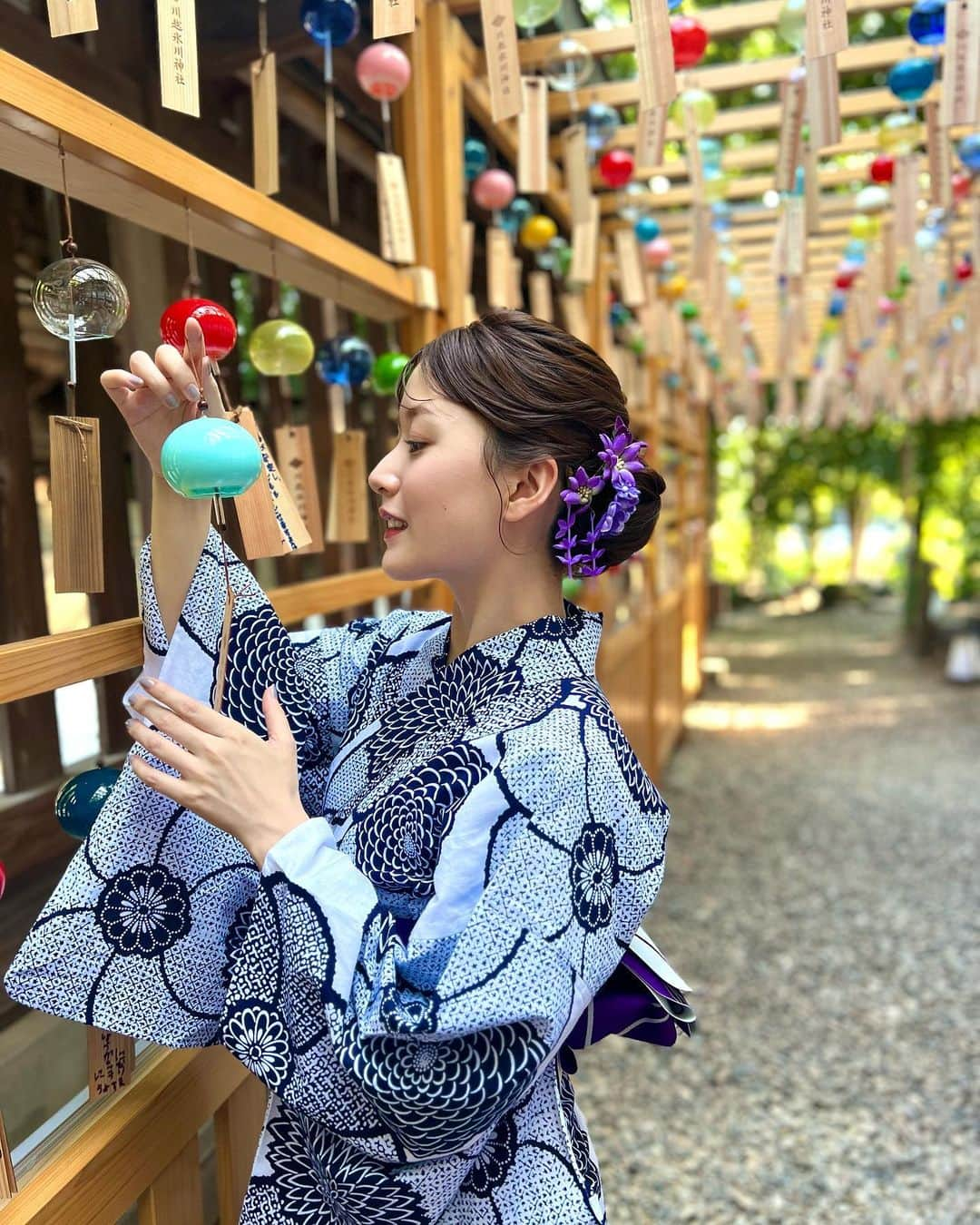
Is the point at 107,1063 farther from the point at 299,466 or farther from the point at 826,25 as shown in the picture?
the point at 826,25

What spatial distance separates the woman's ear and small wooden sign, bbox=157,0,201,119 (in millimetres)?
514

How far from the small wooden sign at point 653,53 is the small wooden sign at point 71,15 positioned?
66cm

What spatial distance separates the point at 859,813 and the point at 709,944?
67.6 inches

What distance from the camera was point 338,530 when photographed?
4.82ft

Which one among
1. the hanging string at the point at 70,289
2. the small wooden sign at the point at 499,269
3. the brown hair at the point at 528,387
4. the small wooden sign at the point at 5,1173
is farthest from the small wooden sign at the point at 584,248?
the small wooden sign at the point at 5,1173

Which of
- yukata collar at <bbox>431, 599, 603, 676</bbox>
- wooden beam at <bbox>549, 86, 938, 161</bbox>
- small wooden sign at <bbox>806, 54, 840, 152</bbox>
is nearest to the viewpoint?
yukata collar at <bbox>431, 599, 603, 676</bbox>

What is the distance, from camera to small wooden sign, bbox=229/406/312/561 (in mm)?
1065

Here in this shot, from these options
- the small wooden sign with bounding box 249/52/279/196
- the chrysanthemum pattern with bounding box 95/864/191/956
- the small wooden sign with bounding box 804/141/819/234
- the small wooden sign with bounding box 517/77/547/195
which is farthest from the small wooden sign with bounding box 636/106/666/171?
the chrysanthemum pattern with bounding box 95/864/191/956

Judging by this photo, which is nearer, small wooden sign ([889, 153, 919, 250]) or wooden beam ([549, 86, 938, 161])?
small wooden sign ([889, 153, 919, 250])

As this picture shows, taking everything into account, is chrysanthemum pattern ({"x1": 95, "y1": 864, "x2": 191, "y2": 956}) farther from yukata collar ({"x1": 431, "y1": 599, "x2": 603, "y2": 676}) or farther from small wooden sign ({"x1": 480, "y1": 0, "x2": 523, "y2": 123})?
small wooden sign ({"x1": 480, "y1": 0, "x2": 523, "y2": 123})

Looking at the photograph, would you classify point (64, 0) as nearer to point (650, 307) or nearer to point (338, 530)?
point (338, 530)

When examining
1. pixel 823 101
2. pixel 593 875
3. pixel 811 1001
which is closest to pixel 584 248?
pixel 823 101

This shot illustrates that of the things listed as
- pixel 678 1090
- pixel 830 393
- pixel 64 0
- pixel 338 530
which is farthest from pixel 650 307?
pixel 830 393

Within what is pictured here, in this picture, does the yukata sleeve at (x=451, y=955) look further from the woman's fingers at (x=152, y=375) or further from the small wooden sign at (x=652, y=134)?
the small wooden sign at (x=652, y=134)
